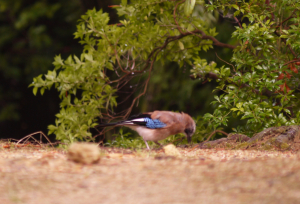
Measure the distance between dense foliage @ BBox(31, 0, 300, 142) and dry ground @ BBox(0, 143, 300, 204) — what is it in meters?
1.92

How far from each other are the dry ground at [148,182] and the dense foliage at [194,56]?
6.32 feet

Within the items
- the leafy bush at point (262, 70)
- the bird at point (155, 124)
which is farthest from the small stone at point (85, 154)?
the leafy bush at point (262, 70)

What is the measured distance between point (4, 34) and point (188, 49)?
5.07m

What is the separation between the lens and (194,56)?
5.25m

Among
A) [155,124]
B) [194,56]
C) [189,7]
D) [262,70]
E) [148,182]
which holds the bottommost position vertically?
[155,124]

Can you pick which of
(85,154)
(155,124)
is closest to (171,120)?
(155,124)

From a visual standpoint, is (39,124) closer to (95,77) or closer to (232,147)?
(95,77)

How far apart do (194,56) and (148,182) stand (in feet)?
11.9

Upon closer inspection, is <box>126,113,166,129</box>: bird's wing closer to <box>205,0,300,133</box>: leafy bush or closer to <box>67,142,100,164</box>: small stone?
<box>205,0,300,133</box>: leafy bush

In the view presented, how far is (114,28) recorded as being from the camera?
189 inches

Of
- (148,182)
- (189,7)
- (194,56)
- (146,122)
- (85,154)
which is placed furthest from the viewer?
(194,56)

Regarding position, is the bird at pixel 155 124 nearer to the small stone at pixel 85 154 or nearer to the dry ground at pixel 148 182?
the dry ground at pixel 148 182

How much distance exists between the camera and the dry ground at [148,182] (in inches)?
64.5

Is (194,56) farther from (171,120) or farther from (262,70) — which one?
(171,120)
